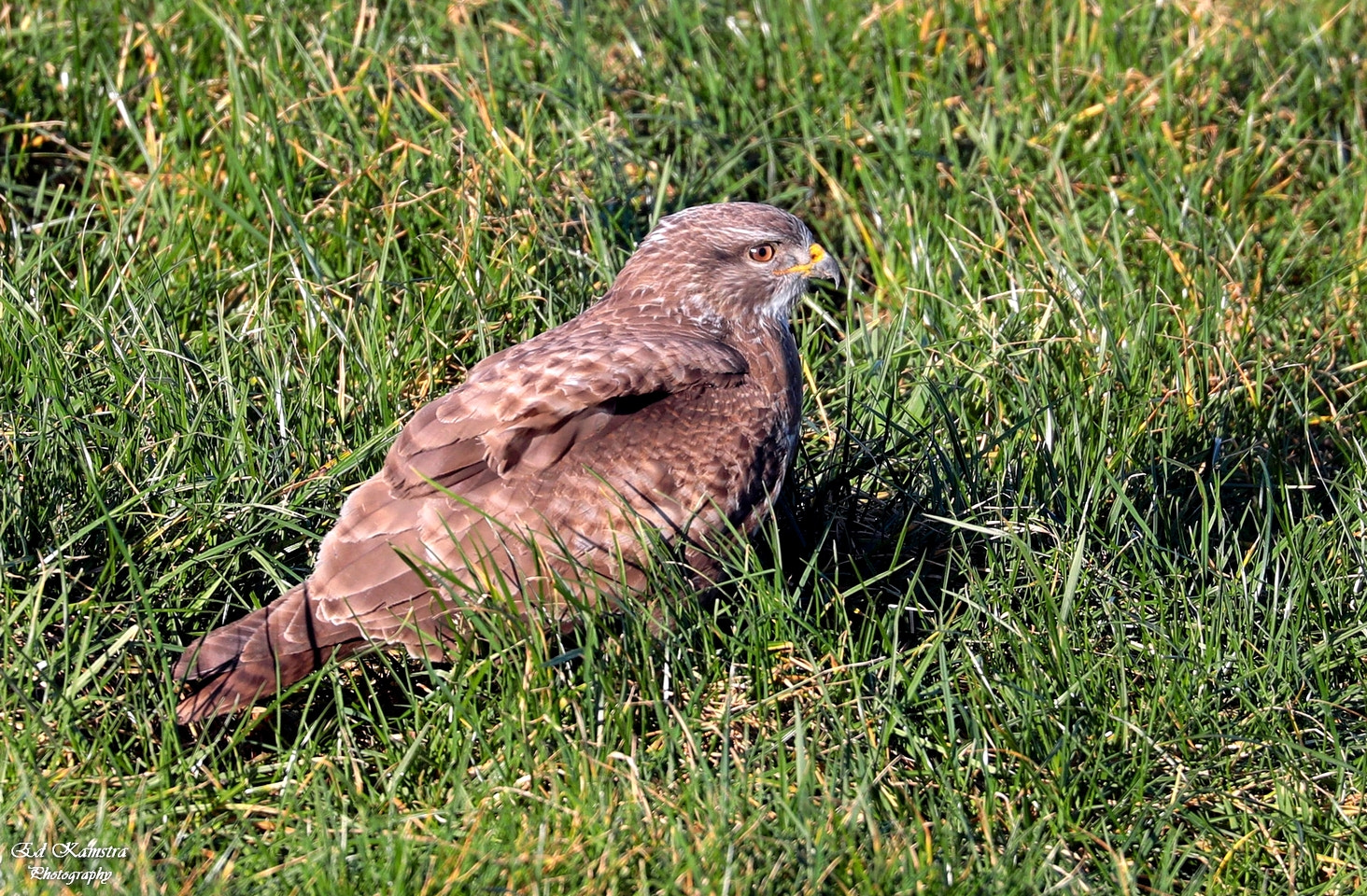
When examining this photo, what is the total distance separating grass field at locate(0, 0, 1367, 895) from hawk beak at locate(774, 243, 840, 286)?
365 mm

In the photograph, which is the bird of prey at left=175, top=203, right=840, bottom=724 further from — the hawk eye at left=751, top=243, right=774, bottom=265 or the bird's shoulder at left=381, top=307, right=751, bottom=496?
the hawk eye at left=751, top=243, right=774, bottom=265

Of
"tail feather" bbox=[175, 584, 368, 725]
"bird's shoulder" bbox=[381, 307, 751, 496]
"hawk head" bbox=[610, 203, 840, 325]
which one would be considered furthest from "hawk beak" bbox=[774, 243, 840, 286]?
"tail feather" bbox=[175, 584, 368, 725]

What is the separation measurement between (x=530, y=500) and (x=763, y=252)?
1282 millimetres

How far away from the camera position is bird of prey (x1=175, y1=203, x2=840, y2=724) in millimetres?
3422

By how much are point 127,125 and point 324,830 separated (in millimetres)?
3337

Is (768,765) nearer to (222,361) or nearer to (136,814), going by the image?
(136,814)

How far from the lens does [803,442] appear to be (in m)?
4.71

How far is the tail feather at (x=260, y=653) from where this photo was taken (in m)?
3.31

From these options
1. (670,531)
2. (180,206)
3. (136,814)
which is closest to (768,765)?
(670,531)

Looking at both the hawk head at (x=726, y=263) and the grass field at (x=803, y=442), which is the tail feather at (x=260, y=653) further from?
the hawk head at (x=726, y=263)

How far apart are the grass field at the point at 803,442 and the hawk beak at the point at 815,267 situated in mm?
365

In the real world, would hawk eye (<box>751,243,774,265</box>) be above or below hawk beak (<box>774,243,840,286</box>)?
above

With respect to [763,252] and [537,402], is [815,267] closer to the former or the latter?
[763,252]

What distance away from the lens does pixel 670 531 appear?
3678 mm
